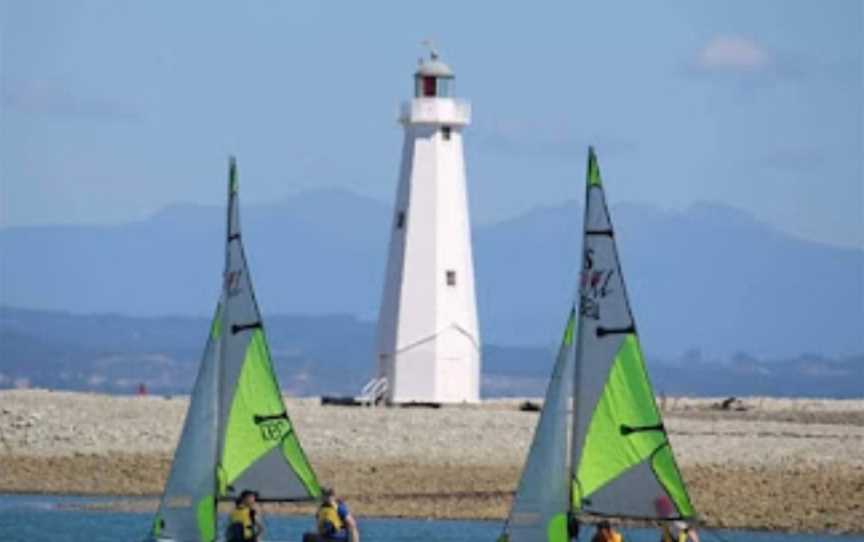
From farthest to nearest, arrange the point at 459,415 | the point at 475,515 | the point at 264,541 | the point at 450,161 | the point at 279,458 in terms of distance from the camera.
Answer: the point at 450,161 < the point at 459,415 < the point at 475,515 < the point at 264,541 < the point at 279,458

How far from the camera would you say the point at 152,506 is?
156ft

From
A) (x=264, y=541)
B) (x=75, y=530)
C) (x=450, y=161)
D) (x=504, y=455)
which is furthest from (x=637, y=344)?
(x=450, y=161)

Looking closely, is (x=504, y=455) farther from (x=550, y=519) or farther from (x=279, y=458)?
(x=550, y=519)

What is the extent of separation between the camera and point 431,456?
175 ft

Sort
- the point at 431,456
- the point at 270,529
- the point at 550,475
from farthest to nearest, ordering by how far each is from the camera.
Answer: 1. the point at 431,456
2. the point at 270,529
3. the point at 550,475

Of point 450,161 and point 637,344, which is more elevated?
point 450,161

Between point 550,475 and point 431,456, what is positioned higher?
point 431,456

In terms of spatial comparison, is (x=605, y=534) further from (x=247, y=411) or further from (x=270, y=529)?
(x=270, y=529)

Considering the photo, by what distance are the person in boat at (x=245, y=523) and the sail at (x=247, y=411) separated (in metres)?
0.56

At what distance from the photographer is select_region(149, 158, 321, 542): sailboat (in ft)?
119

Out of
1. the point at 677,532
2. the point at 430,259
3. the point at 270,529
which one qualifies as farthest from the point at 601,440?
the point at 430,259

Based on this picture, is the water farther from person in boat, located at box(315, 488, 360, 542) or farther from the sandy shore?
person in boat, located at box(315, 488, 360, 542)

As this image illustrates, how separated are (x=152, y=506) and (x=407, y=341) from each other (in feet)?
60.1

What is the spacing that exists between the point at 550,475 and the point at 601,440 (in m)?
0.64
